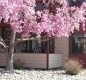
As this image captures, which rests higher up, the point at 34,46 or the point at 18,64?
the point at 34,46

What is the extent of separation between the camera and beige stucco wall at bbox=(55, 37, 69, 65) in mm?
23797

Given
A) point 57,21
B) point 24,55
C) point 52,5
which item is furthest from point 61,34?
point 24,55

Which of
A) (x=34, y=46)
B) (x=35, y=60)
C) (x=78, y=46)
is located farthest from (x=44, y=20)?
(x=78, y=46)

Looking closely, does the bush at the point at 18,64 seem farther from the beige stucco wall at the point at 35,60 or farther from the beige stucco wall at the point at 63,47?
the beige stucco wall at the point at 63,47

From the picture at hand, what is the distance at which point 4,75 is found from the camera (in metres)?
16.7

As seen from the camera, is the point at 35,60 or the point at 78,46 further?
the point at 78,46

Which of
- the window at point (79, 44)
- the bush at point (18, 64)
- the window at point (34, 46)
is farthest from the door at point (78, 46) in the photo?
the bush at point (18, 64)

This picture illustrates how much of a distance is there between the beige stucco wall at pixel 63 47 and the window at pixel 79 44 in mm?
512

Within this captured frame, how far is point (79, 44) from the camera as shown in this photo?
23609 millimetres

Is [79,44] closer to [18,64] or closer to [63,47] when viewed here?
[63,47]

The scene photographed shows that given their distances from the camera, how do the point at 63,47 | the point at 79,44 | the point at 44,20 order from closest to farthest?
the point at 44,20 < the point at 79,44 < the point at 63,47

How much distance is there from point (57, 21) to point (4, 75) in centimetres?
395

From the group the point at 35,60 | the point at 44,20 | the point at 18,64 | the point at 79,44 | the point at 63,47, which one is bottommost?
the point at 18,64

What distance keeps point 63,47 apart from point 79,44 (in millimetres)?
1199
